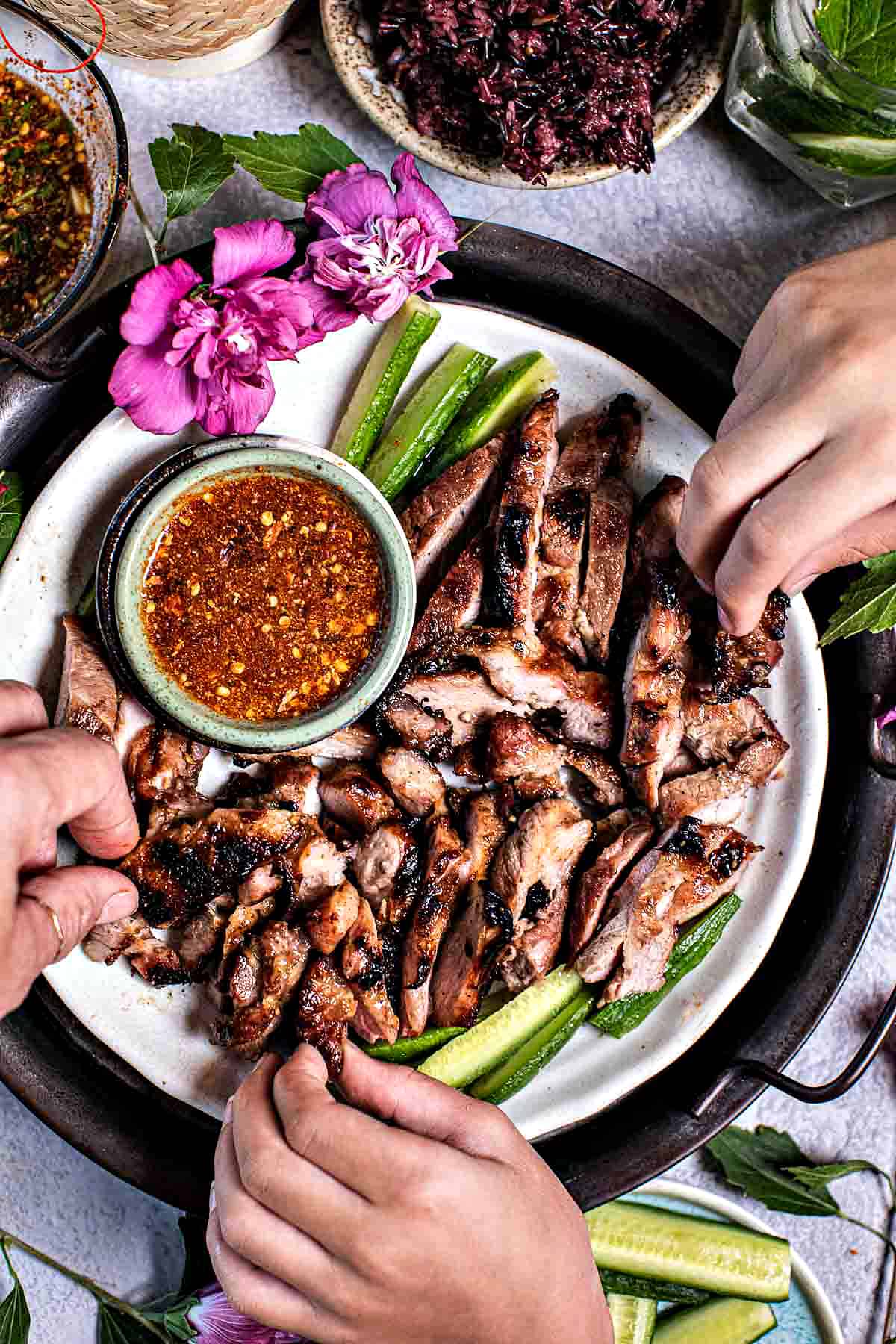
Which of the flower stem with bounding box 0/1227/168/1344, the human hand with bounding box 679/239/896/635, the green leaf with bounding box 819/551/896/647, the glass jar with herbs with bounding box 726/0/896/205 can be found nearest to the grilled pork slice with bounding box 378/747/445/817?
the human hand with bounding box 679/239/896/635

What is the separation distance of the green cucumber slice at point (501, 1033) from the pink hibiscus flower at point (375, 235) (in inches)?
77.4

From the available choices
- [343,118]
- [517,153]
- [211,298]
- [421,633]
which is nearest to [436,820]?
[421,633]

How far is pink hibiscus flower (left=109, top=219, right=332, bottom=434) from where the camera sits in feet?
10.3

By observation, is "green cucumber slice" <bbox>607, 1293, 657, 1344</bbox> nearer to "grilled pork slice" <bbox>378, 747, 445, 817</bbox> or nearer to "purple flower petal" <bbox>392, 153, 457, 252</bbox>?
"grilled pork slice" <bbox>378, 747, 445, 817</bbox>

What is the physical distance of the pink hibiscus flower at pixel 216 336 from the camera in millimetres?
3154

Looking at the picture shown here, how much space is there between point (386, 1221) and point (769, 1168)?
1716mm

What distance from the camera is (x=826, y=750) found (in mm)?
3639

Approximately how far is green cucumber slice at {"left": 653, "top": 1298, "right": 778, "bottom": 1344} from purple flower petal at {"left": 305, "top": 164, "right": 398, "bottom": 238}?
3.50 meters

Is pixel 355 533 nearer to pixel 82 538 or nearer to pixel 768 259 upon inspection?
pixel 82 538

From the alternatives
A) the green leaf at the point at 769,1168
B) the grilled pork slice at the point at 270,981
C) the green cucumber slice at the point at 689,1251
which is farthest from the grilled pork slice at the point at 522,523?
the green cucumber slice at the point at 689,1251

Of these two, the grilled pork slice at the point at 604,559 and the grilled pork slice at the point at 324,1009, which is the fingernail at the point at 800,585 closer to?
the grilled pork slice at the point at 604,559

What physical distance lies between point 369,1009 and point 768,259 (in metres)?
2.65

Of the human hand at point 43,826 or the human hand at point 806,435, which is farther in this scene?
the human hand at point 806,435

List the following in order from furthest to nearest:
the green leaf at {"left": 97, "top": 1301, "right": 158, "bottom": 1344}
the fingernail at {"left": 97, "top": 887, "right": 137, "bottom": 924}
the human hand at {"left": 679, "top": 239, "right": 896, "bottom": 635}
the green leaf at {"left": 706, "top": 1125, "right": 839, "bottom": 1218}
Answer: the green leaf at {"left": 706, "top": 1125, "right": 839, "bottom": 1218} < the green leaf at {"left": 97, "top": 1301, "right": 158, "bottom": 1344} < the fingernail at {"left": 97, "top": 887, "right": 137, "bottom": 924} < the human hand at {"left": 679, "top": 239, "right": 896, "bottom": 635}
